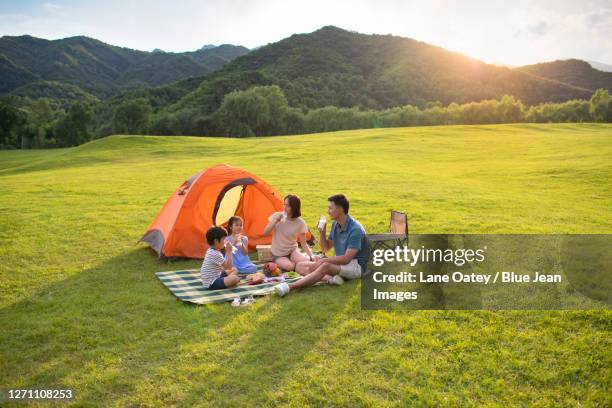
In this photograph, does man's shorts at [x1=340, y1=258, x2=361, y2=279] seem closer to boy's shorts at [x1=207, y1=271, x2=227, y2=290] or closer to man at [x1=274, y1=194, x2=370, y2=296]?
man at [x1=274, y1=194, x2=370, y2=296]

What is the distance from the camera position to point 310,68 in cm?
10588

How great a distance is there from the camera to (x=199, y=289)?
7770mm

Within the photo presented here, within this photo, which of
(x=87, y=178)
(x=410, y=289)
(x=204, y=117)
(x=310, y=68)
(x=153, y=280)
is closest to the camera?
(x=410, y=289)

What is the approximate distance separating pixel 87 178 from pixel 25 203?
6.76m

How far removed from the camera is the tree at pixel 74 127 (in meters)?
69.5

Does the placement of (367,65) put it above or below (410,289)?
above

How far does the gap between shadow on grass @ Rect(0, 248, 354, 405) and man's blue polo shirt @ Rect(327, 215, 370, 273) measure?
87cm

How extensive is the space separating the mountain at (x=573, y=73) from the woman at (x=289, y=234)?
115035mm

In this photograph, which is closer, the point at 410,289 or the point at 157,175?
the point at 410,289

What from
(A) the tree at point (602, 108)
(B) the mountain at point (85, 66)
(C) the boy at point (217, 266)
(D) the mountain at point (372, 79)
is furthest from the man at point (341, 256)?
(B) the mountain at point (85, 66)

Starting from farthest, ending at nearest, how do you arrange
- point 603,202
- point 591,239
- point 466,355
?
point 603,202 → point 591,239 → point 466,355

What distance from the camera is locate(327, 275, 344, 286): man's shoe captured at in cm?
771

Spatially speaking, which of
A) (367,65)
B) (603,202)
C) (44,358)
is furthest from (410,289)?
(367,65)

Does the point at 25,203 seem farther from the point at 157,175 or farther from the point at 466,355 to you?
the point at 466,355
